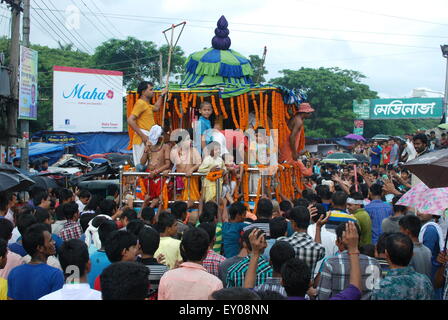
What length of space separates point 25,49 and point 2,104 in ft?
6.21

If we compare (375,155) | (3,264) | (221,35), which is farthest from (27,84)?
(3,264)

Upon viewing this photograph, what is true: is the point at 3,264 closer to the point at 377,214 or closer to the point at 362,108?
the point at 377,214

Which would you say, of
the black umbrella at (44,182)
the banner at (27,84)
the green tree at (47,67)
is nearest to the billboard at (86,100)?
the green tree at (47,67)

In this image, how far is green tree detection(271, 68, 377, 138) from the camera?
42.6 metres

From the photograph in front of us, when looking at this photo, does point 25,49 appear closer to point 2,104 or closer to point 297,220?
point 2,104

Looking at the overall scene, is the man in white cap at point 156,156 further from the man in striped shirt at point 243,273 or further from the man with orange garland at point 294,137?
the man in striped shirt at point 243,273

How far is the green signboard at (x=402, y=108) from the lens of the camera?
3884cm

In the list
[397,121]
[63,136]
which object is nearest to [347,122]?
[397,121]

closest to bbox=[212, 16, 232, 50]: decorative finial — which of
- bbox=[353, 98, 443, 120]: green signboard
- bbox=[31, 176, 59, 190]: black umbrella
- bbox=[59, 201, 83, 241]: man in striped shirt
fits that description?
bbox=[31, 176, 59, 190]: black umbrella

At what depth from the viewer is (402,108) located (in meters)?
40.1

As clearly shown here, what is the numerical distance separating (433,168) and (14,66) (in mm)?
13923

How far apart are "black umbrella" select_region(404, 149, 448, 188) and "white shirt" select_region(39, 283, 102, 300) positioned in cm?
285
